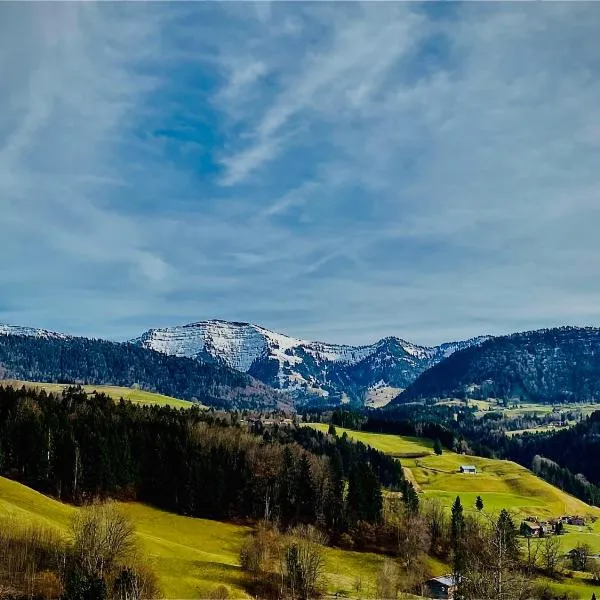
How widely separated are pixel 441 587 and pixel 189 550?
5341 centimetres

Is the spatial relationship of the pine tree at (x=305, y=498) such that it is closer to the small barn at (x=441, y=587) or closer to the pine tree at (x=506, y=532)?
the small barn at (x=441, y=587)

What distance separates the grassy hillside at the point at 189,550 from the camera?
94750 millimetres

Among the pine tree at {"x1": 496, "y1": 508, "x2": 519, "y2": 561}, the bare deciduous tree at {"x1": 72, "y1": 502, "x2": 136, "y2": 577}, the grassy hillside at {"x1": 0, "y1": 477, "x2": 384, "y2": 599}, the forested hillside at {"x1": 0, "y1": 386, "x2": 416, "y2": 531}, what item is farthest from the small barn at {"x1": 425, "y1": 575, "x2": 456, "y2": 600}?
the bare deciduous tree at {"x1": 72, "y1": 502, "x2": 136, "y2": 577}

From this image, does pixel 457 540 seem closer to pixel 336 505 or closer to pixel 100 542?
pixel 336 505

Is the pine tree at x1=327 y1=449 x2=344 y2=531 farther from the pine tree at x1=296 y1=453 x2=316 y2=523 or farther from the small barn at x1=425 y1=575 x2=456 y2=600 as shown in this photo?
the small barn at x1=425 y1=575 x2=456 y2=600

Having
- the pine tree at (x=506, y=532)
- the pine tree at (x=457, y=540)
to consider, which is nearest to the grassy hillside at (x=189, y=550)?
the pine tree at (x=457, y=540)

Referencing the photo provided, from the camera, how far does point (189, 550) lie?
364 feet

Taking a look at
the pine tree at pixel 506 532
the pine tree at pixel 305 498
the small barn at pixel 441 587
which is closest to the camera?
the pine tree at pixel 506 532

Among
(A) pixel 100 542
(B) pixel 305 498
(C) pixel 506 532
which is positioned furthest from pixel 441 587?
(A) pixel 100 542

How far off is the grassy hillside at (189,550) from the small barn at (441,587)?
11176 mm

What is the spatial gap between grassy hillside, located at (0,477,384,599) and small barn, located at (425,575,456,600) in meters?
11.2

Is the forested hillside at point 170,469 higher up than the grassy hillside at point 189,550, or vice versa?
the forested hillside at point 170,469

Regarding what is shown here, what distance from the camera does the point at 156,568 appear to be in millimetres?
94500

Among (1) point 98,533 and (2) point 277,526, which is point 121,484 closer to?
(2) point 277,526
